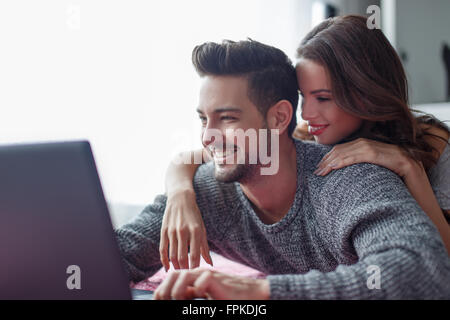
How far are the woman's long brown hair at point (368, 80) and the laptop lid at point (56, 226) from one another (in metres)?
0.73

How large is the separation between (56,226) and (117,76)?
1.26m

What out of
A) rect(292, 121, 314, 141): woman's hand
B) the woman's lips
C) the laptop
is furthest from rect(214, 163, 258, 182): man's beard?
the laptop

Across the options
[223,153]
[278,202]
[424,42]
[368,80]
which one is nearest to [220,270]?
[278,202]

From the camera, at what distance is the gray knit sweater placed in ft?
2.07

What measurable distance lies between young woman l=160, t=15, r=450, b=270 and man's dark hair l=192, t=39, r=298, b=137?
0.05 m

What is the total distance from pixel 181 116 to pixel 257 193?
95 centimetres

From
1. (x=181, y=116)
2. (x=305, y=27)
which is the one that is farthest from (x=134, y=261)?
(x=305, y=27)

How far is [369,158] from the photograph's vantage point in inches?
37.7

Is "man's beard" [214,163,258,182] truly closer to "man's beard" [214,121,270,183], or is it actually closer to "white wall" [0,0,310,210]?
"man's beard" [214,121,270,183]

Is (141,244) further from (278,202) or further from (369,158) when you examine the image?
(369,158)

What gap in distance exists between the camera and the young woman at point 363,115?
1.03 metres

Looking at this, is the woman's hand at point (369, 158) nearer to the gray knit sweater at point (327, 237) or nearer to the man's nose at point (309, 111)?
the gray knit sweater at point (327, 237)

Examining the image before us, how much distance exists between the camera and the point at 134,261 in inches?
42.8
